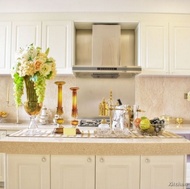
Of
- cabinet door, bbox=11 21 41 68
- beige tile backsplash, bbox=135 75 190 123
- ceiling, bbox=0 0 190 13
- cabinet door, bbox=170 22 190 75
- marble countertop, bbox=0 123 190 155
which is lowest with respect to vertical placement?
marble countertop, bbox=0 123 190 155

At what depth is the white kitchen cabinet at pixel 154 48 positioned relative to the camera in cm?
321

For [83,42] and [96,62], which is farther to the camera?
[83,42]

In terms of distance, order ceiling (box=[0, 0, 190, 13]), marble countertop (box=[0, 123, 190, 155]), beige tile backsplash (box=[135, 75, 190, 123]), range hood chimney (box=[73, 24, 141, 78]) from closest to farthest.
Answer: marble countertop (box=[0, 123, 190, 155]), ceiling (box=[0, 0, 190, 13]), range hood chimney (box=[73, 24, 141, 78]), beige tile backsplash (box=[135, 75, 190, 123])

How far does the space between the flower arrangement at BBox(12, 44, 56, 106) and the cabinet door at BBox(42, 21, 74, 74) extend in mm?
1549
